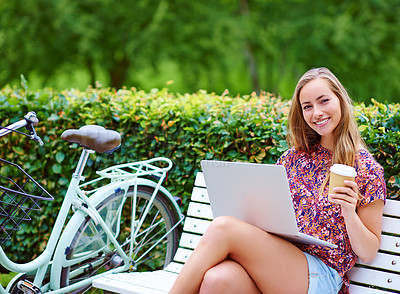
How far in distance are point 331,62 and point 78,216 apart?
12.8m

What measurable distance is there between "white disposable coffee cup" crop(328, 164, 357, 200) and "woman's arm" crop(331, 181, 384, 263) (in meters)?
0.02

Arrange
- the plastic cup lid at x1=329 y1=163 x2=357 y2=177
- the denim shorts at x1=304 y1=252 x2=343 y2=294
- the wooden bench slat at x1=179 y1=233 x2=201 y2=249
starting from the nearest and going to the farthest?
the plastic cup lid at x1=329 y1=163 x2=357 y2=177, the denim shorts at x1=304 y1=252 x2=343 y2=294, the wooden bench slat at x1=179 y1=233 x2=201 y2=249

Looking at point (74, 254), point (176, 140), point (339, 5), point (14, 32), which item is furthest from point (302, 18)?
point (74, 254)

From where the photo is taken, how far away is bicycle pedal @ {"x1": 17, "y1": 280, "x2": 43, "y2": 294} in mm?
2699

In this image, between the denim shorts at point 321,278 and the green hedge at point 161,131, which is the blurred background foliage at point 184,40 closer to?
the green hedge at point 161,131

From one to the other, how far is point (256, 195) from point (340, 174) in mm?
411

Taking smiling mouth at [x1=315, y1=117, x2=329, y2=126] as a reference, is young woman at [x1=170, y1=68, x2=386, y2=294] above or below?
below

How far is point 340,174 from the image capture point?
80.9 inches

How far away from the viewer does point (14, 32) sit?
1295cm

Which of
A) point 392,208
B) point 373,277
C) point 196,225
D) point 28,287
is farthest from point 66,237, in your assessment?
point 392,208

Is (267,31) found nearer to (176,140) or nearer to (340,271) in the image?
(176,140)

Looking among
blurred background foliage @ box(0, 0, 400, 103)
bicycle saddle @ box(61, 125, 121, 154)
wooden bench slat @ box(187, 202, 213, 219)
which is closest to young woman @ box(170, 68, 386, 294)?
wooden bench slat @ box(187, 202, 213, 219)

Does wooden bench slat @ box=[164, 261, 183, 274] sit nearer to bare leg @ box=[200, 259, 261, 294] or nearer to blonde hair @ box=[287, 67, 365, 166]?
bare leg @ box=[200, 259, 261, 294]

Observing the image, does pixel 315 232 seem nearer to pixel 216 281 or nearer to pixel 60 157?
pixel 216 281
